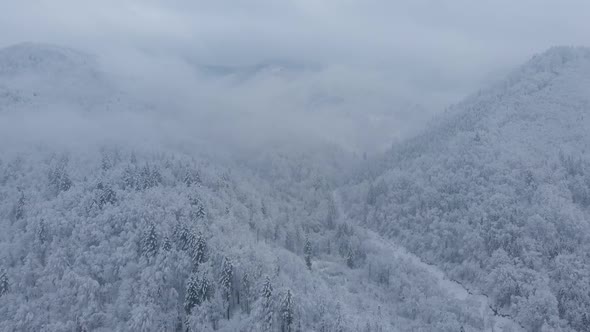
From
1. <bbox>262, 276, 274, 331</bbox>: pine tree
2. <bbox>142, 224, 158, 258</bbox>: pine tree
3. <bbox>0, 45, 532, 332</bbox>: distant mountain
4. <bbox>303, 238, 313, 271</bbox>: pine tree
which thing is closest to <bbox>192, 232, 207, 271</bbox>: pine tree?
<bbox>0, 45, 532, 332</bbox>: distant mountain

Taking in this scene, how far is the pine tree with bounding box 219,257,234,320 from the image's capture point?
419 ft

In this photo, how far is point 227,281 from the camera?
128375 mm

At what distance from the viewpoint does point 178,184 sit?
191 metres

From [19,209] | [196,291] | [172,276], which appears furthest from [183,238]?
[19,209]

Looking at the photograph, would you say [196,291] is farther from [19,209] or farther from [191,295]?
[19,209]

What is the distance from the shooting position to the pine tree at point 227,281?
128 metres

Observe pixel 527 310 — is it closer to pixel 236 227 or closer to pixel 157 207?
pixel 236 227

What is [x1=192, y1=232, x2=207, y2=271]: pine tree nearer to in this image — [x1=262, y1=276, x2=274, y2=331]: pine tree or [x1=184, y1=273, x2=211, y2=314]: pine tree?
[x1=184, y1=273, x2=211, y2=314]: pine tree

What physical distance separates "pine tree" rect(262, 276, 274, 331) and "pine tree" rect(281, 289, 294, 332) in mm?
3179

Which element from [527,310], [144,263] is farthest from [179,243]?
[527,310]

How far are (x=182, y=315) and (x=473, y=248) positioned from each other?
117968mm

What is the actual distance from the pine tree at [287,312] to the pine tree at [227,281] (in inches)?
709

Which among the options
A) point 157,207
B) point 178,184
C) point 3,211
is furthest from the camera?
point 178,184

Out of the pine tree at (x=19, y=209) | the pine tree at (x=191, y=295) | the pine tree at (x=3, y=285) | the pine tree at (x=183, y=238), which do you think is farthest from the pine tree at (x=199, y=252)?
the pine tree at (x=19, y=209)
